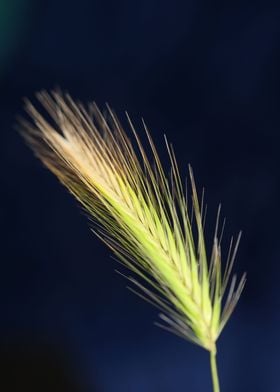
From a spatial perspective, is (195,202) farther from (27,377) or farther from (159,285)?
(27,377)

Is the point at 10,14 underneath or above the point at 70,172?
above

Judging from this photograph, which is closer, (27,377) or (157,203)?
(157,203)

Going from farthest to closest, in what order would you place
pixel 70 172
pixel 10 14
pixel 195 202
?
pixel 10 14 → pixel 70 172 → pixel 195 202

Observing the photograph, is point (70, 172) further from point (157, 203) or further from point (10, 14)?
point (10, 14)

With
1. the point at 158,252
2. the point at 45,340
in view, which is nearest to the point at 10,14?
the point at 45,340

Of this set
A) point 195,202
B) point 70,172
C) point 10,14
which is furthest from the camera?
point 10,14

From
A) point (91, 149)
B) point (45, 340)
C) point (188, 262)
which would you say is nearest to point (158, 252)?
point (188, 262)

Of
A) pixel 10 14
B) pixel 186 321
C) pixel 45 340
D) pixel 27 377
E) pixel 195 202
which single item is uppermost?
pixel 10 14
